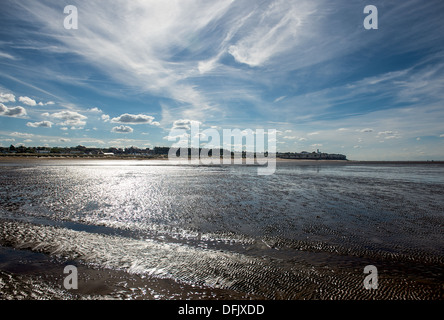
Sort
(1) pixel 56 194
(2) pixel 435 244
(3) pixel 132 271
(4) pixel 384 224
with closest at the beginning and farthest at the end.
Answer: (3) pixel 132 271, (2) pixel 435 244, (4) pixel 384 224, (1) pixel 56 194

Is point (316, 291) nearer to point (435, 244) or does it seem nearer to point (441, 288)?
point (441, 288)

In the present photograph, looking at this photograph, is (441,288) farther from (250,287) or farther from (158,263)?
(158,263)

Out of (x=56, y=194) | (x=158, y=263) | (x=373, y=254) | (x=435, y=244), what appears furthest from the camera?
(x=56, y=194)

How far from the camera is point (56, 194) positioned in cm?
1405

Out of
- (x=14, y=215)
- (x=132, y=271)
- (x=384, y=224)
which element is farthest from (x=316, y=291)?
(x=14, y=215)
